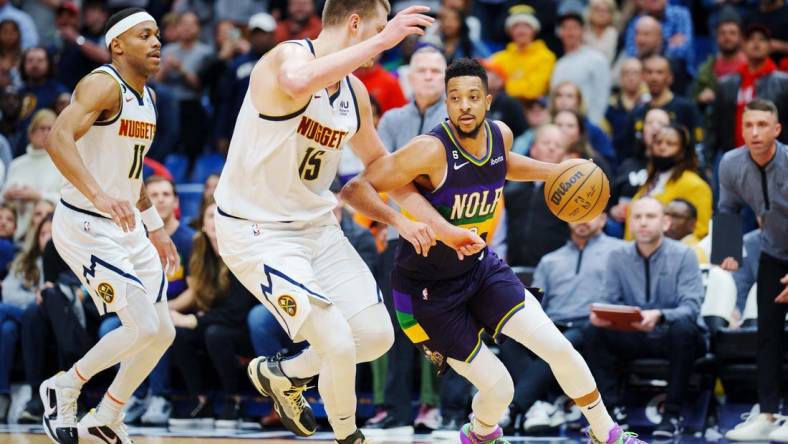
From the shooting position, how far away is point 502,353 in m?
9.62

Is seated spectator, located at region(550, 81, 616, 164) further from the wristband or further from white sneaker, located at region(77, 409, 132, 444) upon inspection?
white sneaker, located at region(77, 409, 132, 444)

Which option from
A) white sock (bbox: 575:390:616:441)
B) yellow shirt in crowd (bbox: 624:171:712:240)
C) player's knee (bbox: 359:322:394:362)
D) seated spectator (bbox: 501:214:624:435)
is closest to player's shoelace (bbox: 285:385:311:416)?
player's knee (bbox: 359:322:394:362)

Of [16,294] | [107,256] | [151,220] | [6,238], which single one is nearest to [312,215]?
[107,256]

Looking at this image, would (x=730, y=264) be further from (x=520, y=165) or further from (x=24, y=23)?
(x=24, y=23)

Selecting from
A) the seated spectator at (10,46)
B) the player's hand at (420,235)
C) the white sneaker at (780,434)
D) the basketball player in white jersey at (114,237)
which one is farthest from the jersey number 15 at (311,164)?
the seated spectator at (10,46)

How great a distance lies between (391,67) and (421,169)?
7.96 m

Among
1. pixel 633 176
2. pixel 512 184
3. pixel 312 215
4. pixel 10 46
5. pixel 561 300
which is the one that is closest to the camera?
pixel 312 215

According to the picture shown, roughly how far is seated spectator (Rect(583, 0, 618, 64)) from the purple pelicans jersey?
738 cm

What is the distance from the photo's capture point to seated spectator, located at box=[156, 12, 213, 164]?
14.6m

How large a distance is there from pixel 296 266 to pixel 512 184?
192 inches

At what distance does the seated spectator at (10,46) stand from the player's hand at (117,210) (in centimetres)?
884

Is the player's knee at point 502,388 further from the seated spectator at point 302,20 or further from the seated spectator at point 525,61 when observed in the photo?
the seated spectator at point 302,20

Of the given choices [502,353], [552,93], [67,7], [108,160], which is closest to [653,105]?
[552,93]

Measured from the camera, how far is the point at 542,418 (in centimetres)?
924
